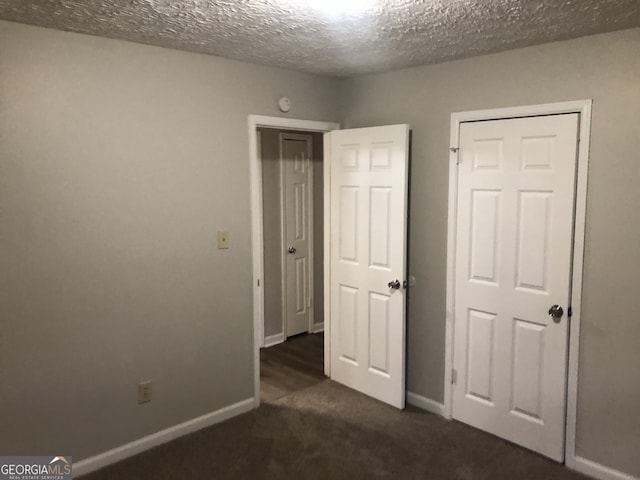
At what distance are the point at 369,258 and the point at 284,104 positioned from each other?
119 cm

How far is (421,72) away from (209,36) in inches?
55.1

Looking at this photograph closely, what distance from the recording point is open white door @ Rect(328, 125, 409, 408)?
3365 mm

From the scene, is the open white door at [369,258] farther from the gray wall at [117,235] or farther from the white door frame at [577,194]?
the gray wall at [117,235]

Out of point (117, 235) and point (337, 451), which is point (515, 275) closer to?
point (337, 451)

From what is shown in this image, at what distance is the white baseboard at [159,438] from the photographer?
2.76m

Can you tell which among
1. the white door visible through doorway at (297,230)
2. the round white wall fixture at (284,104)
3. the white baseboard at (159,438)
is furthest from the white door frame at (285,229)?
the white baseboard at (159,438)

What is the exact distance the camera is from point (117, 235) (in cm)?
276

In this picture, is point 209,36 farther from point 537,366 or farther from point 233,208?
point 537,366

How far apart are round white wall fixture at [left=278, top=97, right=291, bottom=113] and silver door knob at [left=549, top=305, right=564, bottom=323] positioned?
204cm

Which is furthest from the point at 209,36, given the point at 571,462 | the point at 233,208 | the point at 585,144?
the point at 571,462

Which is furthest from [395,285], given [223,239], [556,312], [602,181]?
[602,181]

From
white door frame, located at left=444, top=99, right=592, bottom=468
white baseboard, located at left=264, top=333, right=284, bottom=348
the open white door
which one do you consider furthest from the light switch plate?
white baseboard, located at left=264, top=333, right=284, bottom=348

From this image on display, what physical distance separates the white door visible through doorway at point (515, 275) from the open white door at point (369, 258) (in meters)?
0.38

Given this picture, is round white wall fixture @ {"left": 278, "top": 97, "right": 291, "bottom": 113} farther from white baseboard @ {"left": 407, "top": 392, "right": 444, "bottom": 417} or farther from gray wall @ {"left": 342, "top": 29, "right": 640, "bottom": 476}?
white baseboard @ {"left": 407, "top": 392, "right": 444, "bottom": 417}
